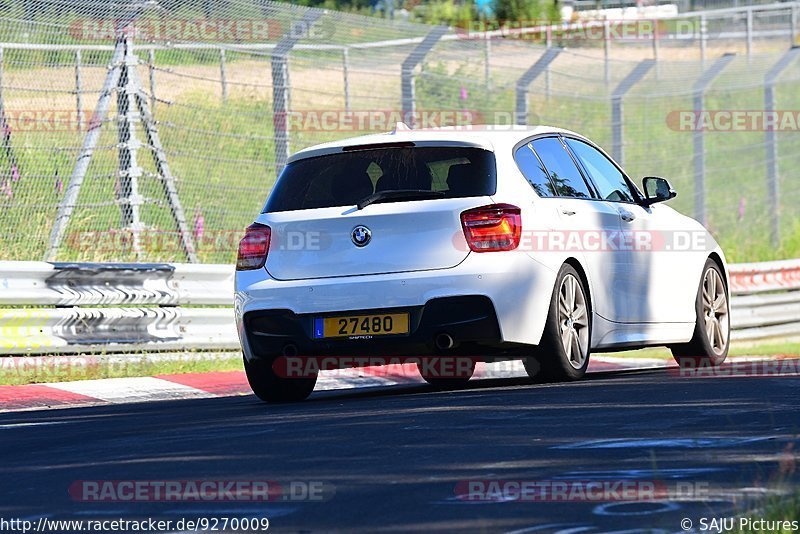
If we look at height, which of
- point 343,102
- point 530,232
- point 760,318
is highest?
point 343,102

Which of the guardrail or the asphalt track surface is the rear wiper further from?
the guardrail

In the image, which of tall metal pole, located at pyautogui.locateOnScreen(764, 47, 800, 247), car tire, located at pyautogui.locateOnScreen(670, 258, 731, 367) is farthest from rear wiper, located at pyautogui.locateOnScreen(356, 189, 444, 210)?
tall metal pole, located at pyautogui.locateOnScreen(764, 47, 800, 247)

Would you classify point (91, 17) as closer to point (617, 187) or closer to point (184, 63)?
point (184, 63)

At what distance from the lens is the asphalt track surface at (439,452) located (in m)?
5.11

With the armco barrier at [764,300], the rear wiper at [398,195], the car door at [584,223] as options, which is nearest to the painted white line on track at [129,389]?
the rear wiper at [398,195]

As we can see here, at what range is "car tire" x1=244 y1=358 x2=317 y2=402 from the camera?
31.6 ft

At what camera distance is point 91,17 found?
44.4 feet

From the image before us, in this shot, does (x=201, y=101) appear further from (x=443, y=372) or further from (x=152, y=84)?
(x=443, y=372)

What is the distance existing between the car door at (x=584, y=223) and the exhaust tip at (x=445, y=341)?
3.08ft

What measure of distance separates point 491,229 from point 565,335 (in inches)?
35.4

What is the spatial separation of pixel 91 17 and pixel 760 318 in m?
8.15

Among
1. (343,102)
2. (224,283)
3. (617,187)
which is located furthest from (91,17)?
(617,187)

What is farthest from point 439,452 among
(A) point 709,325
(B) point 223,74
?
(B) point 223,74

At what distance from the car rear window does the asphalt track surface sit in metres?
1.16
